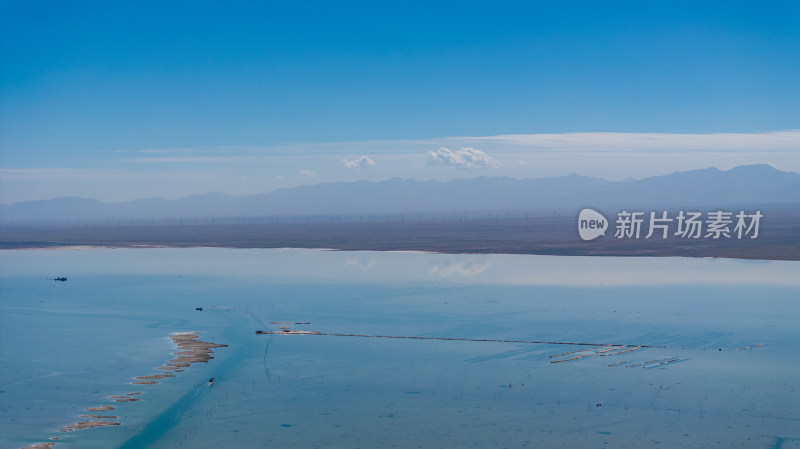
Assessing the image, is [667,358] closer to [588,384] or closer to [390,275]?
[588,384]

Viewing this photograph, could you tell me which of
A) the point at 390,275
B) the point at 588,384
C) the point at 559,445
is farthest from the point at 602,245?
the point at 559,445

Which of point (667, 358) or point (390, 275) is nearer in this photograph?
point (667, 358)

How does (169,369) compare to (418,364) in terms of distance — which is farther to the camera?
(418,364)

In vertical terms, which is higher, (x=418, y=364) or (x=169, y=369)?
(x=418, y=364)

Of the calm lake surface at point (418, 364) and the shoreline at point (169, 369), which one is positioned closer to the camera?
the calm lake surface at point (418, 364)

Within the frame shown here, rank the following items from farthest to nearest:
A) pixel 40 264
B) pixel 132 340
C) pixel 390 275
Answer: pixel 40 264
pixel 390 275
pixel 132 340

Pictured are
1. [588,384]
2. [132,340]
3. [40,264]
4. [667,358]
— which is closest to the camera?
[588,384]

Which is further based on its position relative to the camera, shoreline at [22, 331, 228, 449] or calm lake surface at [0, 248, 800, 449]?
shoreline at [22, 331, 228, 449]

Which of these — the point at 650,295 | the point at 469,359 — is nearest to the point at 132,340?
the point at 469,359
